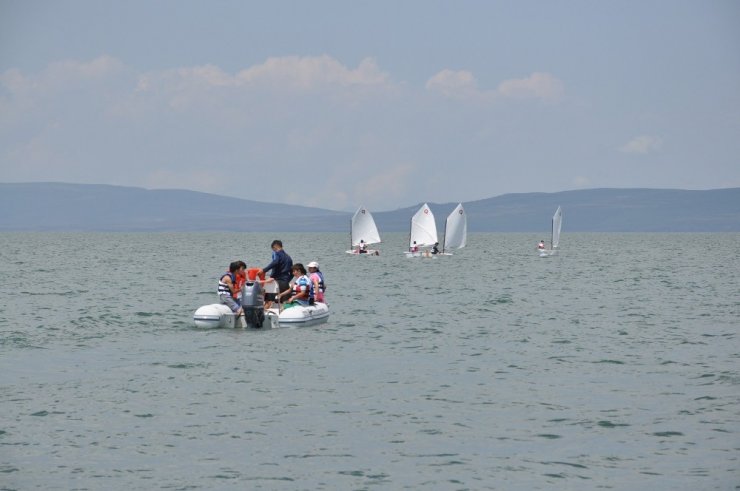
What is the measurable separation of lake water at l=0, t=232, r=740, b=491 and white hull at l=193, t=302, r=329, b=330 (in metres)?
0.38

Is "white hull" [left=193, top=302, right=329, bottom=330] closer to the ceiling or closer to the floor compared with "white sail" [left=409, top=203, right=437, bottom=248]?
closer to the floor

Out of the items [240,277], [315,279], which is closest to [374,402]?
[240,277]

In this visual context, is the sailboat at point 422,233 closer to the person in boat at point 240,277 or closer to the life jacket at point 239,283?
the life jacket at point 239,283

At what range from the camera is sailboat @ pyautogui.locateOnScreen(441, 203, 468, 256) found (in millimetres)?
113419

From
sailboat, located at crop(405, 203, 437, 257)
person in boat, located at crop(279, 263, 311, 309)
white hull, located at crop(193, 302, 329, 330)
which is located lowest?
white hull, located at crop(193, 302, 329, 330)

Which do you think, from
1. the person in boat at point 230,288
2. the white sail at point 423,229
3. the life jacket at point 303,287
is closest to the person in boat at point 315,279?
the life jacket at point 303,287

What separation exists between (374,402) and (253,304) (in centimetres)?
1094

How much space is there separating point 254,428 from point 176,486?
370 centimetres

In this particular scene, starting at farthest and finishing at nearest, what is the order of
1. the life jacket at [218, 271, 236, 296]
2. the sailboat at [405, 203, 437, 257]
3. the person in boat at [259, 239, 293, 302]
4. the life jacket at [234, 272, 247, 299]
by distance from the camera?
the sailboat at [405, 203, 437, 257] < the person in boat at [259, 239, 293, 302] < the life jacket at [218, 271, 236, 296] < the life jacket at [234, 272, 247, 299]

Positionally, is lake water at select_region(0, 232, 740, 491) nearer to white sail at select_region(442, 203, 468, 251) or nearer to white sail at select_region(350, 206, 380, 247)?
white sail at select_region(442, 203, 468, 251)

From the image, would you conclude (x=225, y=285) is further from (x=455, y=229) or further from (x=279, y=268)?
(x=455, y=229)

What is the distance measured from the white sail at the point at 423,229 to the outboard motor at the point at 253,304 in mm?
76229

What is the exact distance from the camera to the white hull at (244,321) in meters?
32.3

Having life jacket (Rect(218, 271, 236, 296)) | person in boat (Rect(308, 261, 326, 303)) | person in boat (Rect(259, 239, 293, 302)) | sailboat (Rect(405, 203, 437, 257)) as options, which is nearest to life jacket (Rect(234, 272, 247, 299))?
life jacket (Rect(218, 271, 236, 296))
